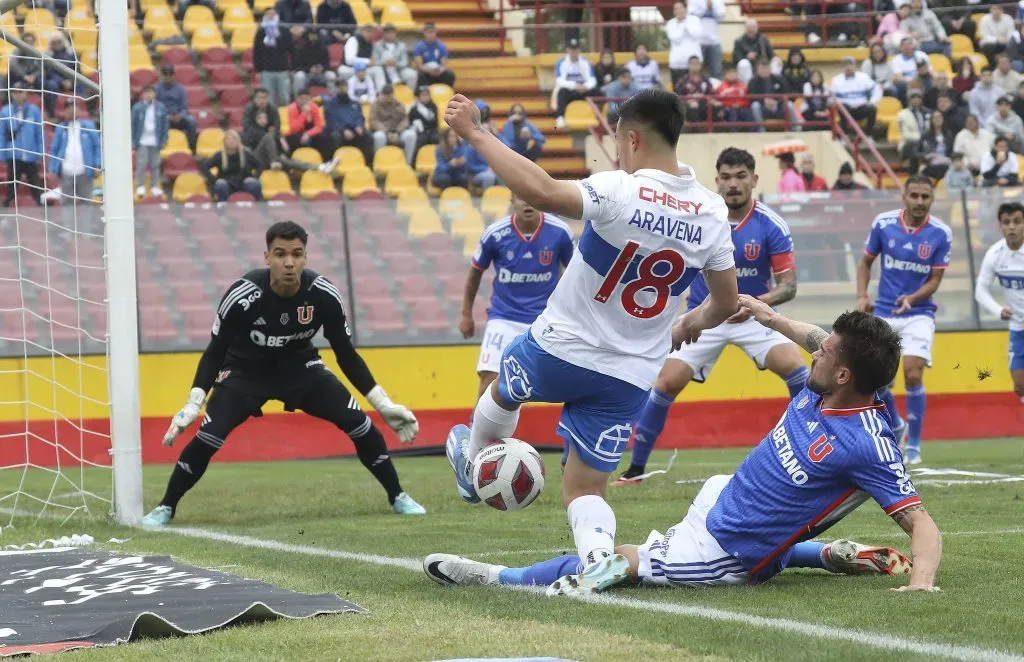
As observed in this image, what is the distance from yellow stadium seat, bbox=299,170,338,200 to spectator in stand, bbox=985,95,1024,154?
10.7 metres

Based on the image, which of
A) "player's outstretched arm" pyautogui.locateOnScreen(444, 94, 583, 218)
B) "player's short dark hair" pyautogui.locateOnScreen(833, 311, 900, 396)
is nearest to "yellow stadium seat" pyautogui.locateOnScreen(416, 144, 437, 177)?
"player's short dark hair" pyautogui.locateOnScreen(833, 311, 900, 396)

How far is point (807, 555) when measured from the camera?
6.29 meters

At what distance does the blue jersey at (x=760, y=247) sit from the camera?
1102 cm

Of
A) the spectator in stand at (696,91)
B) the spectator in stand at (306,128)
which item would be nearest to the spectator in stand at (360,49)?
the spectator in stand at (306,128)

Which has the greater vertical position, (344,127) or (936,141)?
(344,127)

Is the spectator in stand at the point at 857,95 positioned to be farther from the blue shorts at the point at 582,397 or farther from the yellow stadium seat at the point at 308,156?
the blue shorts at the point at 582,397

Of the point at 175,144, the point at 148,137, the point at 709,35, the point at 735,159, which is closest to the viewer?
the point at 735,159

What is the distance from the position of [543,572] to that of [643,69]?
1818cm

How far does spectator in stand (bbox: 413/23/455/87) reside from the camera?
22.8 m

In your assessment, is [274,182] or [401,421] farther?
[274,182]

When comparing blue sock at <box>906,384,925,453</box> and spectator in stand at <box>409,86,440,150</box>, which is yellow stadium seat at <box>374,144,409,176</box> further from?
blue sock at <box>906,384,925,453</box>

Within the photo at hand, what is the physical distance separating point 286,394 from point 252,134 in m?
11.4

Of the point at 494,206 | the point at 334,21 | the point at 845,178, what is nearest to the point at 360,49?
the point at 334,21

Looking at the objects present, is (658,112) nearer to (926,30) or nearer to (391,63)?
(391,63)
